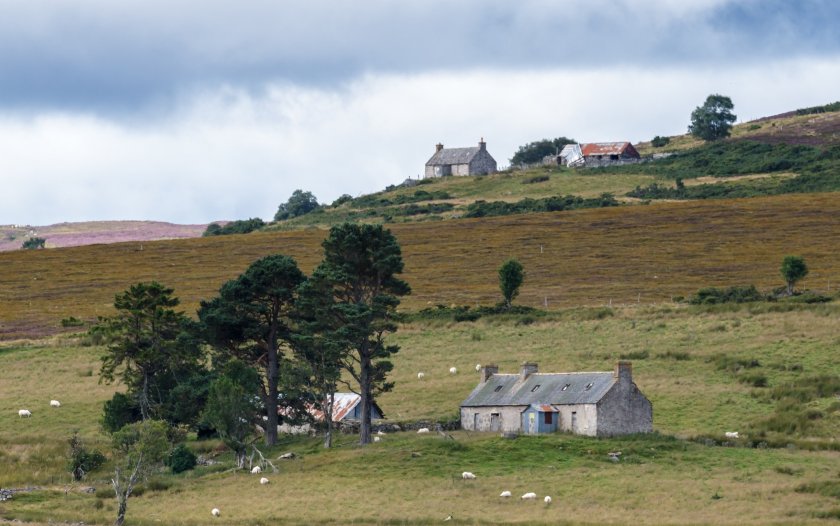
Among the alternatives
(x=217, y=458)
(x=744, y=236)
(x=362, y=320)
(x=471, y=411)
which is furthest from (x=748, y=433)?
(x=744, y=236)

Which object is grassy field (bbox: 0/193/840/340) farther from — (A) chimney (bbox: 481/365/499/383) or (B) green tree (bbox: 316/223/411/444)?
(B) green tree (bbox: 316/223/411/444)

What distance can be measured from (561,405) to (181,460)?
1941 centimetres

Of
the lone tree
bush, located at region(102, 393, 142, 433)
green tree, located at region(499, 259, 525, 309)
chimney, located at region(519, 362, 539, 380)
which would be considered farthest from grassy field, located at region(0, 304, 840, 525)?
green tree, located at region(499, 259, 525, 309)

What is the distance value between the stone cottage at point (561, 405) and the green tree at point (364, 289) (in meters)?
5.57

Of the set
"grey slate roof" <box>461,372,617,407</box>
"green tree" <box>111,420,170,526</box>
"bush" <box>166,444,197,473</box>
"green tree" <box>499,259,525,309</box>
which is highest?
"green tree" <box>499,259,525,309</box>

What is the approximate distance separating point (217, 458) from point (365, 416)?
29.3 ft

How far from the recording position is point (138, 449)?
6372cm

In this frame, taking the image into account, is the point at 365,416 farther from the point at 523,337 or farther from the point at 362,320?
the point at 523,337

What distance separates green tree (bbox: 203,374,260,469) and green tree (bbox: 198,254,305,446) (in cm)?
522

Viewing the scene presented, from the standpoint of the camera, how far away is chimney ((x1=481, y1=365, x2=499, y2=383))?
80375mm

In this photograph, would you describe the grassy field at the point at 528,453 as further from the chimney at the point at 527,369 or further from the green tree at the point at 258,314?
the green tree at the point at 258,314

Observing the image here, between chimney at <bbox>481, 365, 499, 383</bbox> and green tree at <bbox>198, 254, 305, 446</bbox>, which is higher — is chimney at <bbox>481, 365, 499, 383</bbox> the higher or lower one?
the lower one

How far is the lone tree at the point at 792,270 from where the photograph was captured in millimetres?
107375

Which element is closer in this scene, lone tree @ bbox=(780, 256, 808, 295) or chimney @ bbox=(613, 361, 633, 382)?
chimney @ bbox=(613, 361, 633, 382)
